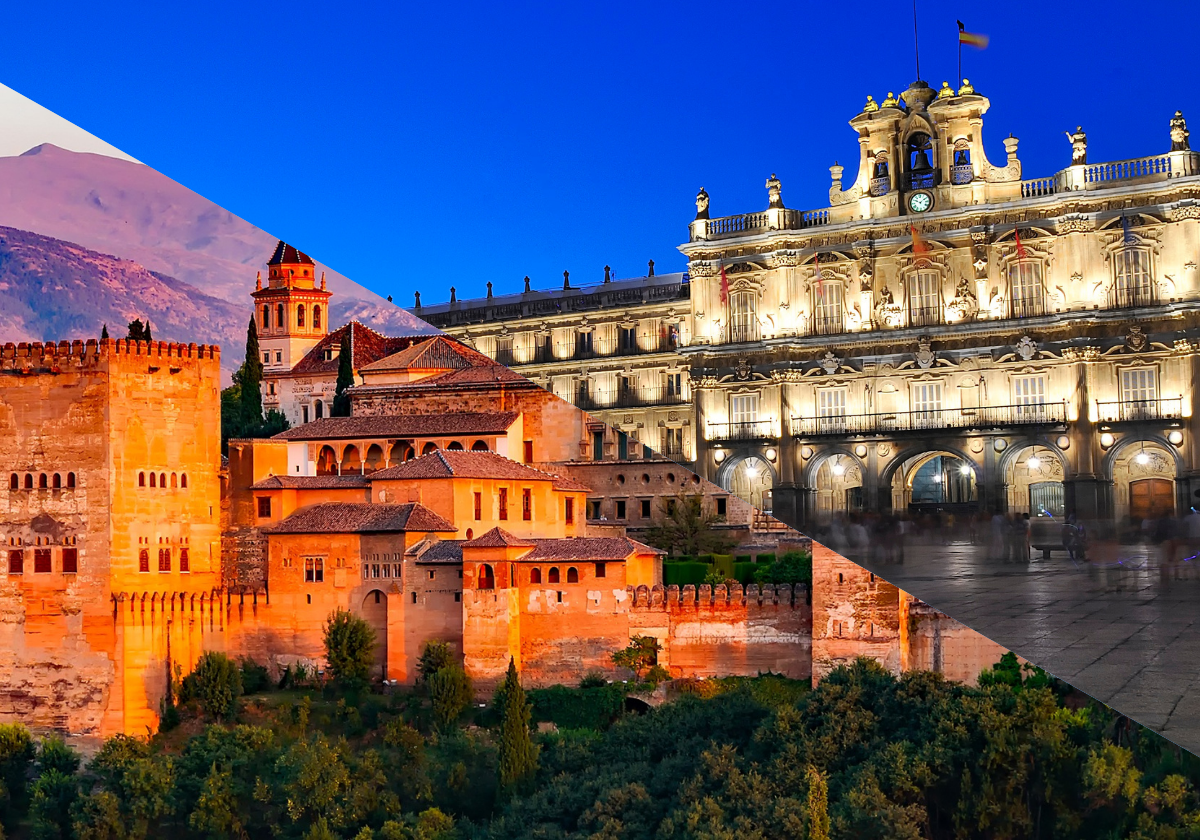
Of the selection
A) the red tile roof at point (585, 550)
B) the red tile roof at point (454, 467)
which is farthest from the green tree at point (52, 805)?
the red tile roof at point (454, 467)

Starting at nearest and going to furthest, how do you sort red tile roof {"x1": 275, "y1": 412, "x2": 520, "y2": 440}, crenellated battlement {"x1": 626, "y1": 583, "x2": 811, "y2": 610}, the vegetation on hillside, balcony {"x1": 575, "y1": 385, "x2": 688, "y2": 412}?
balcony {"x1": 575, "y1": 385, "x2": 688, "y2": 412}
the vegetation on hillside
crenellated battlement {"x1": 626, "y1": 583, "x2": 811, "y2": 610}
red tile roof {"x1": 275, "y1": 412, "x2": 520, "y2": 440}

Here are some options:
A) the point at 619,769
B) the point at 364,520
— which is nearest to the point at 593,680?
the point at 364,520

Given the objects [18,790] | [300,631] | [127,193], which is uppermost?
[127,193]

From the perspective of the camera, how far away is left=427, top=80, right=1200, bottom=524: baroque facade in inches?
72.5

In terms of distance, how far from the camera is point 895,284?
2049 mm

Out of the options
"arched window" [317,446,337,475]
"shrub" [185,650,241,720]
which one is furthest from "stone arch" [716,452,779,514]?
"arched window" [317,446,337,475]

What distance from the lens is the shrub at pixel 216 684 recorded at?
25.5 metres

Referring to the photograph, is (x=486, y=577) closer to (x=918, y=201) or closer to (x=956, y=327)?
(x=918, y=201)

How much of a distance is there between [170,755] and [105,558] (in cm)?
503

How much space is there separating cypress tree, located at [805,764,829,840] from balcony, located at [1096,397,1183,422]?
9341 millimetres

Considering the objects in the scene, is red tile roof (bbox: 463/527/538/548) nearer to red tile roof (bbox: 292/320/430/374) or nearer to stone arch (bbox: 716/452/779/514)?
red tile roof (bbox: 292/320/430/374)

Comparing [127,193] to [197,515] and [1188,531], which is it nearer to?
[1188,531]

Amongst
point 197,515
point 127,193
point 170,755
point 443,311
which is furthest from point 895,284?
point 197,515

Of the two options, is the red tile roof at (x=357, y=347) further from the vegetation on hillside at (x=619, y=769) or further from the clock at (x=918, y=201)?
the vegetation on hillside at (x=619, y=769)
